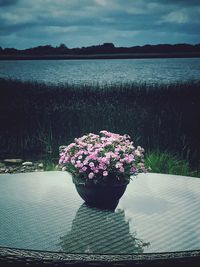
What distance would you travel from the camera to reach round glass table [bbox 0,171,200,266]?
5.38 ft

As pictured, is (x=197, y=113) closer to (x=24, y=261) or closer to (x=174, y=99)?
(x=174, y=99)

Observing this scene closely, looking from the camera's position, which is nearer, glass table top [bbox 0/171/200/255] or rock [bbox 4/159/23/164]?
glass table top [bbox 0/171/200/255]

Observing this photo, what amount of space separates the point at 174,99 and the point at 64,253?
1144 cm

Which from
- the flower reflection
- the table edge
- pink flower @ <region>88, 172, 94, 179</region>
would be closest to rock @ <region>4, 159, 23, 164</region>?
the flower reflection

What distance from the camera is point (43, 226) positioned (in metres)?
2.04

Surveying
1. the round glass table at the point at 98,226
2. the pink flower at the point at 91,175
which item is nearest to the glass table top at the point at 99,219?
the round glass table at the point at 98,226

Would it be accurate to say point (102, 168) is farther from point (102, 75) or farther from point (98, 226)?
point (102, 75)

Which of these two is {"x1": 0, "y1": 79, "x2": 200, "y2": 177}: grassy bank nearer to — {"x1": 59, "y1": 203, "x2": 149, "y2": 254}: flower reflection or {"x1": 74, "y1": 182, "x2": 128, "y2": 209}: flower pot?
{"x1": 74, "y1": 182, "x2": 128, "y2": 209}: flower pot

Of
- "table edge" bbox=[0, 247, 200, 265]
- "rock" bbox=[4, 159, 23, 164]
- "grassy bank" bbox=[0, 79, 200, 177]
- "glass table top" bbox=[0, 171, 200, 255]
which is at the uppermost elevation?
"table edge" bbox=[0, 247, 200, 265]

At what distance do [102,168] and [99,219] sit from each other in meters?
0.28

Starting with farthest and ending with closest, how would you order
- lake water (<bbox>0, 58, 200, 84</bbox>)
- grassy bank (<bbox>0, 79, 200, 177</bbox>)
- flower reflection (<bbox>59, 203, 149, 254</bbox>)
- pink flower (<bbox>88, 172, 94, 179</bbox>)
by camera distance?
lake water (<bbox>0, 58, 200, 84</bbox>) < grassy bank (<bbox>0, 79, 200, 177</bbox>) < pink flower (<bbox>88, 172, 94, 179</bbox>) < flower reflection (<bbox>59, 203, 149, 254</bbox>)

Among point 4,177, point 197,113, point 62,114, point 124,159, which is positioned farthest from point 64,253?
point 197,113

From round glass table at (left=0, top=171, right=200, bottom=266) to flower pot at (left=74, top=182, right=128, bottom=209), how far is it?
0.04 metres

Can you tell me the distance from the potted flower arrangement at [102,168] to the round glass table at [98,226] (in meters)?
0.11
